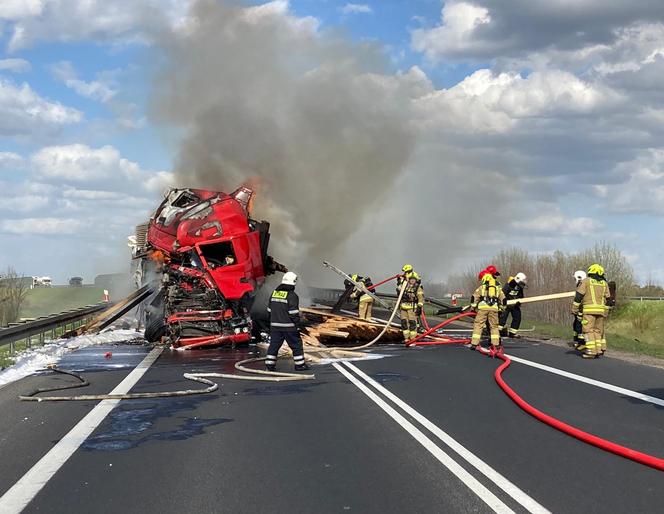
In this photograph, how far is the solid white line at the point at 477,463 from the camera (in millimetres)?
5189

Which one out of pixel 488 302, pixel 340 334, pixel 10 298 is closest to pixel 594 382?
pixel 488 302

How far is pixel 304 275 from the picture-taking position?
41719 millimetres

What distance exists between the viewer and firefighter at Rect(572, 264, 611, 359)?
583 inches

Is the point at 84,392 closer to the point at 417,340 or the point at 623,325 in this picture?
the point at 417,340

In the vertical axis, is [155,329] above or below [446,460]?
above

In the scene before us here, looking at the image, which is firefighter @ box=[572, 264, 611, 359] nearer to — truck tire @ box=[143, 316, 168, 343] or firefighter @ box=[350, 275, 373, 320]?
firefighter @ box=[350, 275, 373, 320]

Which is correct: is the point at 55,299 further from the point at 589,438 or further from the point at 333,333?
the point at 589,438

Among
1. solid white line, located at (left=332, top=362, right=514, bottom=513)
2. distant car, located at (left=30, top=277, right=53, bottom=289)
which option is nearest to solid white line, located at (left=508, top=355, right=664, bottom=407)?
solid white line, located at (left=332, top=362, right=514, bottom=513)

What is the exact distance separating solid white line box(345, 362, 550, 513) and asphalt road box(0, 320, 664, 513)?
2 cm

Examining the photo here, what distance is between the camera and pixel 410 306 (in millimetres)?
18188

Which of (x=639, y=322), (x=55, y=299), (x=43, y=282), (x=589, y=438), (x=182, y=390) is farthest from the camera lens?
(x=43, y=282)

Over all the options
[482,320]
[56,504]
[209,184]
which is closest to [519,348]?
[482,320]

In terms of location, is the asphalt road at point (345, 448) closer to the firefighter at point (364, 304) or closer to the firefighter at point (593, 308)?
the firefighter at point (593, 308)

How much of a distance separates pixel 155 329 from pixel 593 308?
372 inches
